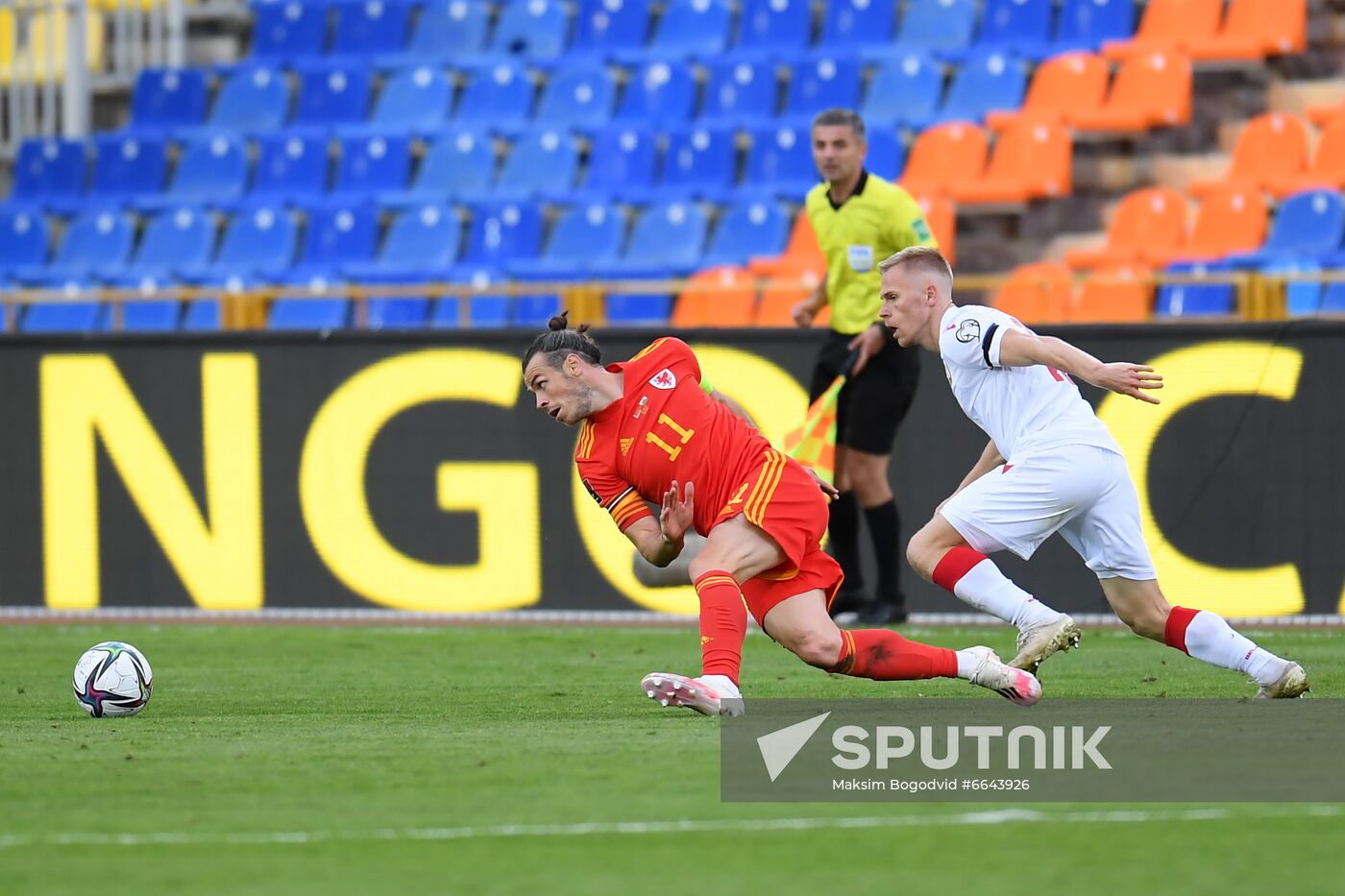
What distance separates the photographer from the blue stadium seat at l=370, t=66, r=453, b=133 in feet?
61.0

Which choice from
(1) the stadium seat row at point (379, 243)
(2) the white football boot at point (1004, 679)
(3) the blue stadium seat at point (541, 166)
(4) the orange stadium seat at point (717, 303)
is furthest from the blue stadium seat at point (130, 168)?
(2) the white football boot at point (1004, 679)

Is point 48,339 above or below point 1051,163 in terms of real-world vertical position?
below

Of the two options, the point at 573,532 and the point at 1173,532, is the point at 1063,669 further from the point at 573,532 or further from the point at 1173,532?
the point at 573,532

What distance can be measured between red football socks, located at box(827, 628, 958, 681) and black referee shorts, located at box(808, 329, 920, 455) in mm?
3384

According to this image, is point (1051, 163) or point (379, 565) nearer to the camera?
point (379, 565)

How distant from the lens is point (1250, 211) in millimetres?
14469

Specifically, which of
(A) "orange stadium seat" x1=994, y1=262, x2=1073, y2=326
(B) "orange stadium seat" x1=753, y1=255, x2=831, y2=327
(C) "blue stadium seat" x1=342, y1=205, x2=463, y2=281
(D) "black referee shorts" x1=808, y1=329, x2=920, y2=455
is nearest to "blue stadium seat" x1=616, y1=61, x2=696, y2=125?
(C) "blue stadium seat" x1=342, y1=205, x2=463, y2=281

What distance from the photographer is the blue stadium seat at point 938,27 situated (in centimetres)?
1738

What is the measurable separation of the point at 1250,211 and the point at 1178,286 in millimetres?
1971

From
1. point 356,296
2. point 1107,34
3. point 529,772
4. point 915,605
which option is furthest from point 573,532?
point 1107,34

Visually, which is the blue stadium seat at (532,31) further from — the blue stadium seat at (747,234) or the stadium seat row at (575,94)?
the blue stadium seat at (747,234)

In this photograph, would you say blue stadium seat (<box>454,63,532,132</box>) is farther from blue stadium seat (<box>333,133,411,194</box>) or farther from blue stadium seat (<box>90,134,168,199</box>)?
blue stadium seat (<box>90,134,168,199</box>)

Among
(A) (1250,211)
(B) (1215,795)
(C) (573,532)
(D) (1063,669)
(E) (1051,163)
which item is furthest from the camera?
(E) (1051,163)

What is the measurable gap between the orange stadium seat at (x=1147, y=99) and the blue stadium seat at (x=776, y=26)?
10.2 feet
